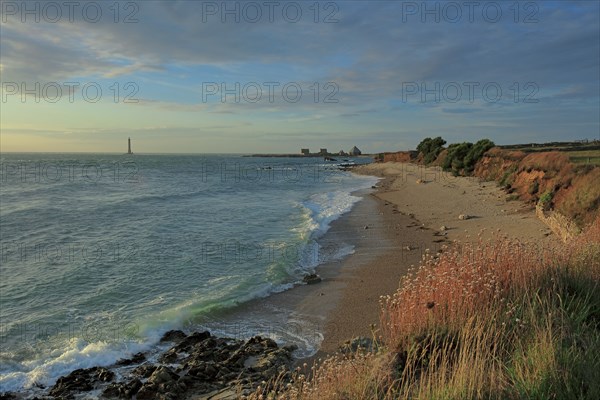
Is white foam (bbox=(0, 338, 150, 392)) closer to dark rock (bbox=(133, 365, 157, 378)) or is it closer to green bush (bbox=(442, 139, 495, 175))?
dark rock (bbox=(133, 365, 157, 378))

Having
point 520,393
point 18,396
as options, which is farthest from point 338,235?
point 520,393

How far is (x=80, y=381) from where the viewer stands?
7.36 m

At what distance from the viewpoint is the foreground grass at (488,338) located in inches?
147

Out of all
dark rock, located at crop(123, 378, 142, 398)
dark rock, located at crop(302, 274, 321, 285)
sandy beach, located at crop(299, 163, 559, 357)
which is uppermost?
sandy beach, located at crop(299, 163, 559, 357)

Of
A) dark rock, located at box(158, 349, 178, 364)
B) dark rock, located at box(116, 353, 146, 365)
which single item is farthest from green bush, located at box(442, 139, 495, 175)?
dark rock, located at box(116, 353, 146, 365)

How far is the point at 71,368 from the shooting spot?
26.1 ft

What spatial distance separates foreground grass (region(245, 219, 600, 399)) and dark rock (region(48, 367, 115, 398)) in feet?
10.8

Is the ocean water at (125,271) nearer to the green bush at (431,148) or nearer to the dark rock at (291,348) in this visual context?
the dark rock at (291,348)

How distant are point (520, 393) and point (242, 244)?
1520cm

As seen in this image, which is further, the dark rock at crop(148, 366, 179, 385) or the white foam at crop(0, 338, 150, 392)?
the white foam at crop(0, 338, 150, 392)

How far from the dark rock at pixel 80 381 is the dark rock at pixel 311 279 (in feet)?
20.5

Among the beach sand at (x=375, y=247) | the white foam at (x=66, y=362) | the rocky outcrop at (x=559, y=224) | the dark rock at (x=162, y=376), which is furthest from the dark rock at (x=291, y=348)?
the rocky outcrop at (x=559, y=224)

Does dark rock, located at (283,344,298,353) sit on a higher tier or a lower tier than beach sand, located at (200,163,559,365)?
lower

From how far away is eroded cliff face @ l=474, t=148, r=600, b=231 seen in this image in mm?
14086
